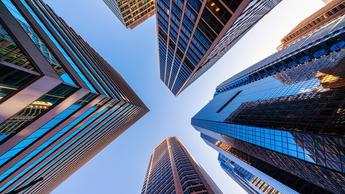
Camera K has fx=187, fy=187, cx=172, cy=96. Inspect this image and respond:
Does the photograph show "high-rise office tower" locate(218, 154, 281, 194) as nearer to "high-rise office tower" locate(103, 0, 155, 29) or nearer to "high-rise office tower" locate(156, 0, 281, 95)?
"high-rise office tower" locate(156, 0, 281, 95)

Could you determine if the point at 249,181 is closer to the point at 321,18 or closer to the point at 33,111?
the point at 321,18

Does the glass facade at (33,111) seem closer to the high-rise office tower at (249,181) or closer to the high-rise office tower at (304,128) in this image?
the high-rise office tower at (304,128)

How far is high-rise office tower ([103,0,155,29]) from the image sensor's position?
252ft

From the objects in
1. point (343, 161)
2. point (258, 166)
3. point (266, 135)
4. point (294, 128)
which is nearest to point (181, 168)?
point (258, 166)

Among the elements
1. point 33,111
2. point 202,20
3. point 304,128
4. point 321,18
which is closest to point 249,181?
point 304,128

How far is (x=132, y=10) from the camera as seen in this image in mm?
83312

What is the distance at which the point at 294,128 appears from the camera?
38062 millimetres

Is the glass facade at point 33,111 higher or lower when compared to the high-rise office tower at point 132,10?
lower

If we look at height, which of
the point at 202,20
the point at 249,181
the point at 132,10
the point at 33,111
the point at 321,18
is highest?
the point at 132,10

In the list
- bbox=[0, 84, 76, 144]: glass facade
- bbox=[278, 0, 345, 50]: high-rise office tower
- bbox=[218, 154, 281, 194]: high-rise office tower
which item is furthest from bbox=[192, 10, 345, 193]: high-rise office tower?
bbox=[0, 84, 76, 144]: glass facade

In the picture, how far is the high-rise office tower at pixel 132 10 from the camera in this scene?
76.8 metres

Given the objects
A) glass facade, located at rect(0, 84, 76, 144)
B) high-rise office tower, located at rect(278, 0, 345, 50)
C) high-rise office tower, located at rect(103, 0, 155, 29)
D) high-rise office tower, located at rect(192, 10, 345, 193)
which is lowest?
high-rise office tower, located at rect(192, 10, 345, 193)

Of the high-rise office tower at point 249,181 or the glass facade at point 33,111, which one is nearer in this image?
the glass facade at point 33,111

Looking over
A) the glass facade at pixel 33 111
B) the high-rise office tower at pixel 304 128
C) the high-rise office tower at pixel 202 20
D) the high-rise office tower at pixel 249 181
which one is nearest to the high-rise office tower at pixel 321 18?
the high-rise office tower at pixel 304 128
